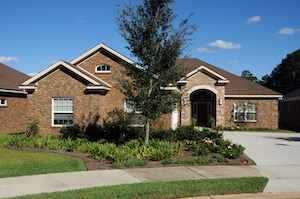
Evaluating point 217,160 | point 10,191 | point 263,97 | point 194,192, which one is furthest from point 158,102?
point 263,97

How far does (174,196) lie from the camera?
272 inches

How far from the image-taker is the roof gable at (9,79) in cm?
2173

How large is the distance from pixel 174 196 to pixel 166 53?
7193 millimetres

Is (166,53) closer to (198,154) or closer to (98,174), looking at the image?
(198,154)

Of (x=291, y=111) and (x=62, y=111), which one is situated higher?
(x=291, y=111)

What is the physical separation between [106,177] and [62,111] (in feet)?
30.0

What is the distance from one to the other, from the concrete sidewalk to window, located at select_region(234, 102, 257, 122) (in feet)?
54.9

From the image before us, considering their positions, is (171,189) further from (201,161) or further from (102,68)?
(102,68)

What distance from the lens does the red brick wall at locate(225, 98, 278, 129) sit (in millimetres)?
26781

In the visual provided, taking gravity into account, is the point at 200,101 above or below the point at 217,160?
above

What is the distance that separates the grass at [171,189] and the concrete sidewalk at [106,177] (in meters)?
0.55

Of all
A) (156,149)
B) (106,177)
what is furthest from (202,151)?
(106,177)

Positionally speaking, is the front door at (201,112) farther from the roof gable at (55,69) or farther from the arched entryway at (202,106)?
the roof gable at (55,69)

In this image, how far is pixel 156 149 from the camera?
39.3 feet
